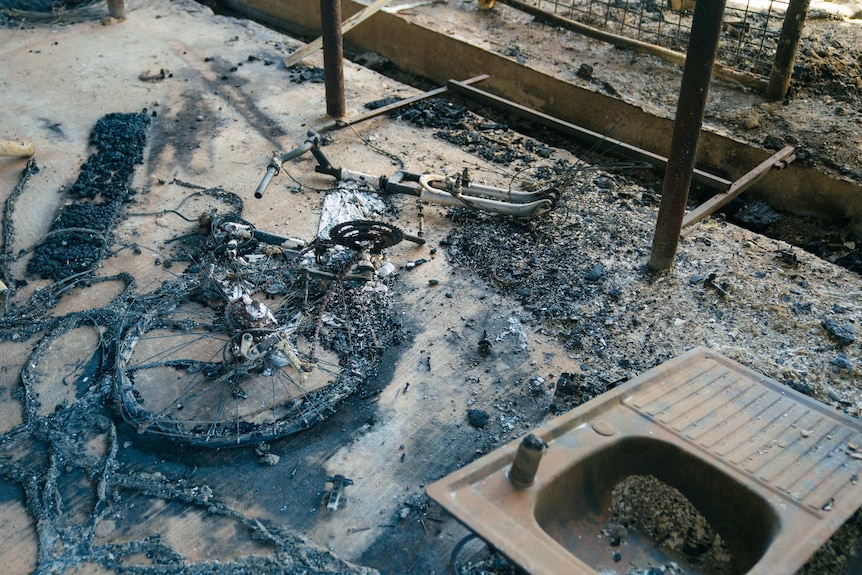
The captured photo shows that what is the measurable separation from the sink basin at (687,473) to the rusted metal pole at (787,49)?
463cm

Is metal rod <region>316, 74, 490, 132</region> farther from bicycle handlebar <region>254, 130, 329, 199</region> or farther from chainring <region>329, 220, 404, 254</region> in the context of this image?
chainring <region>329, 220, 404, 254</region>

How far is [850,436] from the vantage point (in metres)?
3.80

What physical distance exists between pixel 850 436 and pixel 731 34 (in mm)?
6663

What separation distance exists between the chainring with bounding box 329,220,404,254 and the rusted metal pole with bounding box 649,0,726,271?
194 centimetres

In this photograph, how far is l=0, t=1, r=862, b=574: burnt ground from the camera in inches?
150

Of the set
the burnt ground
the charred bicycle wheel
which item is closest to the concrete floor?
the burnt ground

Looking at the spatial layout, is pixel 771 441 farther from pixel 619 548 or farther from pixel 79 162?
pixel 79 162

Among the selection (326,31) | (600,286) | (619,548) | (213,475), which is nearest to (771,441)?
(619,548)

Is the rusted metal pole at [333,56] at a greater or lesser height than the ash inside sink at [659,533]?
greater

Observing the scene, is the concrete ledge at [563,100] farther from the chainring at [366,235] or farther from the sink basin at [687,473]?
the sink basin at [687,473]

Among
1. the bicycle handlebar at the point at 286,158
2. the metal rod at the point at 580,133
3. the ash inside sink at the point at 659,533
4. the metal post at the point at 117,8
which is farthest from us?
the metal post at the point at 117,8

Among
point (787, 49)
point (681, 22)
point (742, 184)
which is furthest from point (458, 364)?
point (681, 22)

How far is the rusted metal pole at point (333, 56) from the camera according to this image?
724cm

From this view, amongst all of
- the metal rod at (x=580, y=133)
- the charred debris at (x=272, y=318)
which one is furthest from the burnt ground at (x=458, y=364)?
the metal rod at (x=580, y=133)
